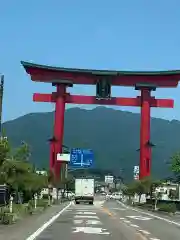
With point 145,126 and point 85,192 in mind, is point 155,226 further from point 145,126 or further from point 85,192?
point 85,192

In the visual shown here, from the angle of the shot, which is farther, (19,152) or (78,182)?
(78,182)

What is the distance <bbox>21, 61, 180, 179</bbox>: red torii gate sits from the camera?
71750 mm

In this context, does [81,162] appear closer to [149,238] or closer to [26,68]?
[26,68]

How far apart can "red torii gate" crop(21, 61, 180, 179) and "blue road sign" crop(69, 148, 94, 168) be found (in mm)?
2869

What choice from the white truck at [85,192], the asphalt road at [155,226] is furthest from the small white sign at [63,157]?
the asphalt road at [155,226]

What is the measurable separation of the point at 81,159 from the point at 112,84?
1100 centimetres

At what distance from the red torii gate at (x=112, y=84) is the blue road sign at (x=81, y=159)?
2.87 metres

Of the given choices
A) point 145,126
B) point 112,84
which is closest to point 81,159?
point 145,126

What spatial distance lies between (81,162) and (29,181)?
102 feet

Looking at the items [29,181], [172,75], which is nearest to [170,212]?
[29,181]

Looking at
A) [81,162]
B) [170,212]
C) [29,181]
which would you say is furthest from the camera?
[81,162]

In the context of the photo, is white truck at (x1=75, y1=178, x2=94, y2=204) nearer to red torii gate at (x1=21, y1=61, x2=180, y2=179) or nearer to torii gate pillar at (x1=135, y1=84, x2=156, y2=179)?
red torii gate at (x1=21, y1=61, x2=180, y2=179)

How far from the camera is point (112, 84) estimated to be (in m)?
74.1

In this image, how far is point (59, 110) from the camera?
2847 inches
